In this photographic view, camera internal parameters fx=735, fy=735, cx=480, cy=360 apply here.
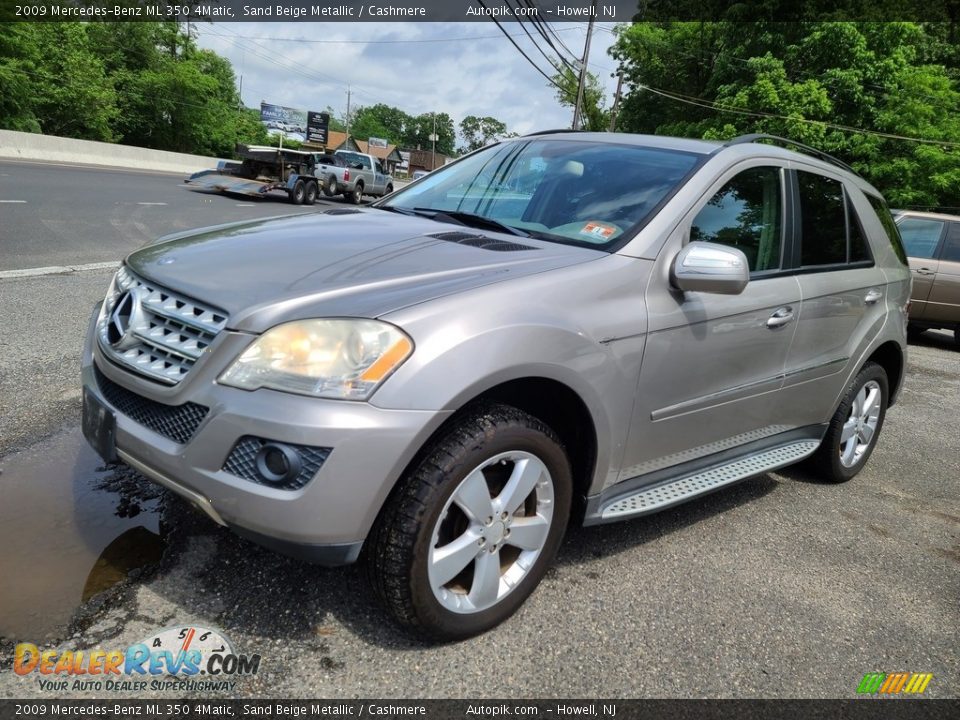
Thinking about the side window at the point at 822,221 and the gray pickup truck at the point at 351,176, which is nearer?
the side window at the point at 822,221

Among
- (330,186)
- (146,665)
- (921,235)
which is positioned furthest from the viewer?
(330,186)

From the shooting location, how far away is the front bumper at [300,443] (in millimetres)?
1943

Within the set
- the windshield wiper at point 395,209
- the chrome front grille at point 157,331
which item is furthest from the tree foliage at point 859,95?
the chrome front grille at point 157,331

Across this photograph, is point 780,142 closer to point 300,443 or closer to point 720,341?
point 720,341

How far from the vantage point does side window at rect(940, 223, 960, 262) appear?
9773 mm

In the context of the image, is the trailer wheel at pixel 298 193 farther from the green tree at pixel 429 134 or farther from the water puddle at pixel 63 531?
the green tree at pixel 429 134

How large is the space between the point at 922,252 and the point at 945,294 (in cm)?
69

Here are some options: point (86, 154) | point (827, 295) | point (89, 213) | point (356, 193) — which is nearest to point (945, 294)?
point (827, 295)

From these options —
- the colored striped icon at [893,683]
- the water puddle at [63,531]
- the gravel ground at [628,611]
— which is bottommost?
the colored striped icon at [893,683]

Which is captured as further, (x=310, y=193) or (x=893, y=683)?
(x=310, y=193)

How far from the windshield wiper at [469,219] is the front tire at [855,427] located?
220cm

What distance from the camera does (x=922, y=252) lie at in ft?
32.6

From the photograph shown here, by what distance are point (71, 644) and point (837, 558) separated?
10.0ft

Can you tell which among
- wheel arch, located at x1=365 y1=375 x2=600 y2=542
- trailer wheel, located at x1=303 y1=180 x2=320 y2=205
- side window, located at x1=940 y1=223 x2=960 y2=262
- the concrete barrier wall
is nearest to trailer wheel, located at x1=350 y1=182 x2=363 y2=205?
trailer wheel, located at x1=303 y1=180 x2=320 y2=205
